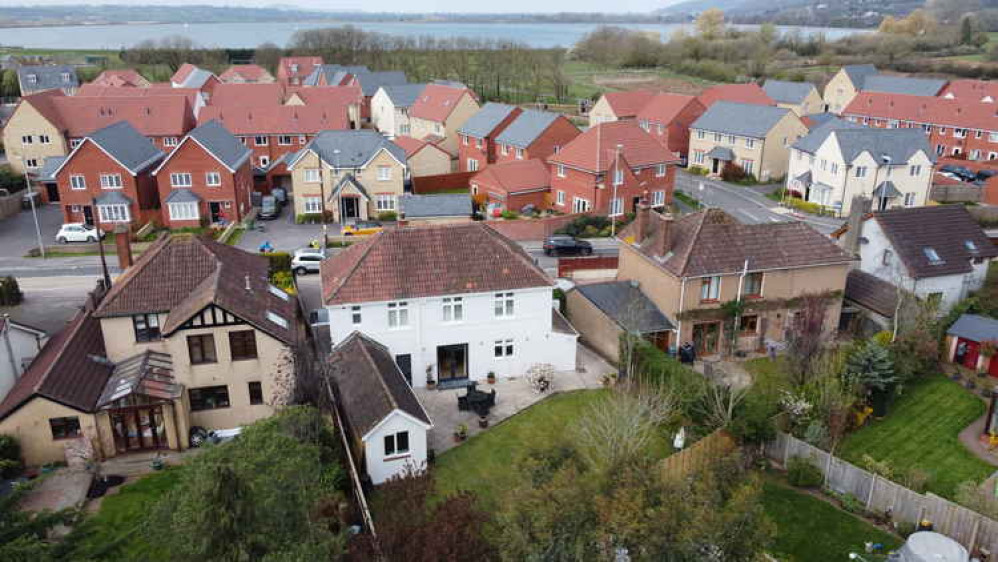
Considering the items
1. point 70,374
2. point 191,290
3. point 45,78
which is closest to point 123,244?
point 191,290

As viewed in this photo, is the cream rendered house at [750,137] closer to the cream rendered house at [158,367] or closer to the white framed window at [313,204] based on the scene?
the white framed window at [313,204]

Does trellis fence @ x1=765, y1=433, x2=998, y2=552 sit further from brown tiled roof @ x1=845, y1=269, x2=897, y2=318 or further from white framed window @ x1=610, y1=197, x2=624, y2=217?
white framed window @ x1=610, y1=197, x2=624, y2=217

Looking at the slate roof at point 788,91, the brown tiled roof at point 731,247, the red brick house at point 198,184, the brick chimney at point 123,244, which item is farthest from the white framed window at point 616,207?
the slate roof at point 788,91

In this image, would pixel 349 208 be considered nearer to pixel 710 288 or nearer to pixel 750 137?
pixel 710 288

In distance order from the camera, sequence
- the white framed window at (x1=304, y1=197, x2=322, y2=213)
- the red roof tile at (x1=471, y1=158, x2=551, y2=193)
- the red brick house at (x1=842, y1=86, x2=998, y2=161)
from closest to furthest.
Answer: the white framed window at (x1=304, y1=197, x2=322, y2=213)
the red roof tile at (x1=471, y1=158, x2=551, y2=193)
the red brick house at (x1=842, y1=86, x2=998, y2=161)

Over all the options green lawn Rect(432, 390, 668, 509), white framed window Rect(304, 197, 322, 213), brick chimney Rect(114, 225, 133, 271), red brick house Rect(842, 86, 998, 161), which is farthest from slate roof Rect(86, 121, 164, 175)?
red brick house Rect(842, 86, 998, 161)
